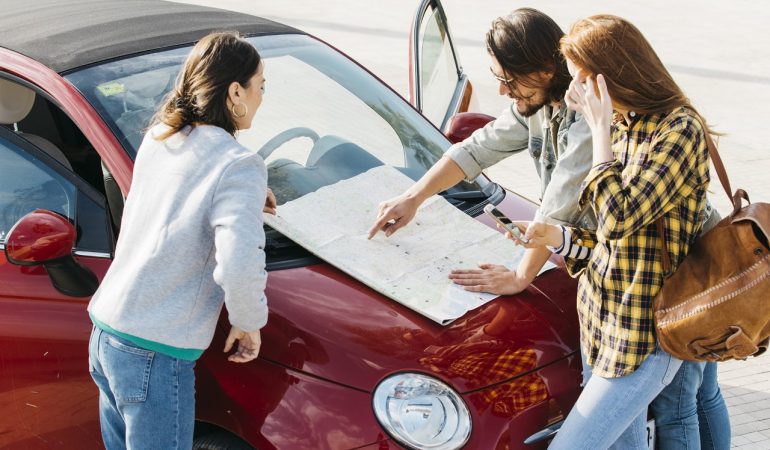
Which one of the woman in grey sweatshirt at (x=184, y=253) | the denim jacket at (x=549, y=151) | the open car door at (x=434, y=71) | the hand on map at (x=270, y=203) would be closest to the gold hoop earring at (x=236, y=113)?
the woman in grey sweatshirt at (x=184, y=253)

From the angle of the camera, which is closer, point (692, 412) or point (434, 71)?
point (692, 412)

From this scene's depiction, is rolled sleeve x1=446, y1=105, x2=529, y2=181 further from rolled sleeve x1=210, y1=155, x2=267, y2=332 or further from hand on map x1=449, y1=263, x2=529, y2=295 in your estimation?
rolled sleeve x1=210, y1=155, x2=267, y2=332

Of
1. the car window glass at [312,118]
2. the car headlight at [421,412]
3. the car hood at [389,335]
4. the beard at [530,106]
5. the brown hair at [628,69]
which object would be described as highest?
the brown hair at [628,69]

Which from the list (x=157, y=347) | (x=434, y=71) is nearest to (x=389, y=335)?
(x=157, y=347)

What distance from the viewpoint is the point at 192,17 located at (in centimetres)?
365

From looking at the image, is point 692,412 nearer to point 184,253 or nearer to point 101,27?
point 184,253

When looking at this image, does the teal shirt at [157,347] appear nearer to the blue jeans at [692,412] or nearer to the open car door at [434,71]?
the blue jeans at [692,412]

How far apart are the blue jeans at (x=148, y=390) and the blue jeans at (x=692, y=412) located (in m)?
1.33

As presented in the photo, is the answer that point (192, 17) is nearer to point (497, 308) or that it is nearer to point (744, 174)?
point (497, 308)

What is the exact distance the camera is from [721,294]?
2.37 metres

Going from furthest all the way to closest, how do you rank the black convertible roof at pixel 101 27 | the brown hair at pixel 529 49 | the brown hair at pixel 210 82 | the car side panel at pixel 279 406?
the black convertible roof at pixel 101 27 < the brown hair at pixel 529 49 < the car side panel at pixel 279 406 < the brown hair at pixel 210 82

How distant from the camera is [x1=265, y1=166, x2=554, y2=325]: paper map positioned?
2.91 m

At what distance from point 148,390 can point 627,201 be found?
1264 mm

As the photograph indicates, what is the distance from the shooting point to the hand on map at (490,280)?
2.97 m
